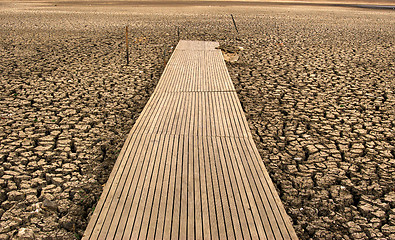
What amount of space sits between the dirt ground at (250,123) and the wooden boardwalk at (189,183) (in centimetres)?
31

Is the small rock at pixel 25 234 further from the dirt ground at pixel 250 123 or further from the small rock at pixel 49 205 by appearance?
the small rock at pixel 49 205

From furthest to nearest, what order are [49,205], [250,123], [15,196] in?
1. [250,123]
2. [15,196]
3. [49,205]

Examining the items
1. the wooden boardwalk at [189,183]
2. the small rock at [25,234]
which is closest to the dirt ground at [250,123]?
the small rock at [25,234]

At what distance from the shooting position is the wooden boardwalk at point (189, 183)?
Result: 3.68 meters

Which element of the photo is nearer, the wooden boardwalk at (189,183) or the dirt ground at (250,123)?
the wooden boardwalk at (189,183)

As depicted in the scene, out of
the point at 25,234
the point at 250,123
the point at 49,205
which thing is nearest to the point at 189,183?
the point at 49,205

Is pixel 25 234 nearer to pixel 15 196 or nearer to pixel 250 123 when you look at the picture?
pixel 15 196

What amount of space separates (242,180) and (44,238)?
8.19 ft

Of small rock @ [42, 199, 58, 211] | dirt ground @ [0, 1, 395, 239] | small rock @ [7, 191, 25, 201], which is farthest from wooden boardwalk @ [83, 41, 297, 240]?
small rock @ [7, 191, 25, 201]

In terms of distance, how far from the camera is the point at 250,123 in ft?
22.1

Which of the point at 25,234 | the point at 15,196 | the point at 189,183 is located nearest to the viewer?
the point at 25,234

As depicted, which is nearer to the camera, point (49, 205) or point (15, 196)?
point (49, 205)

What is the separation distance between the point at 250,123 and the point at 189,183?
8.77 feet

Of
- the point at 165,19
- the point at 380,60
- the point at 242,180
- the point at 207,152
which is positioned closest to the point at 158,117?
the point at 207,152
